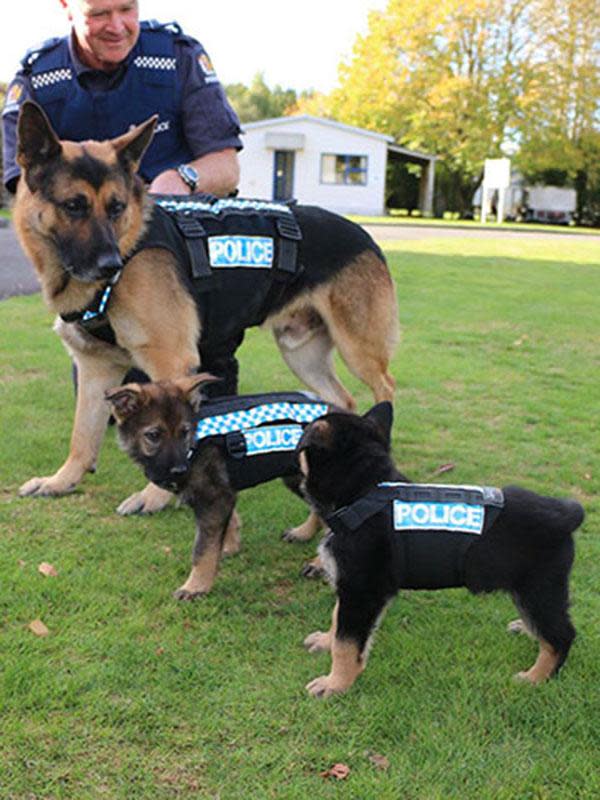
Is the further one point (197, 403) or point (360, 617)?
point (197, 403)

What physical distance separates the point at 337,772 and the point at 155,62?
14.4 ft

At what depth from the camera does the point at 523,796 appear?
2637 mm

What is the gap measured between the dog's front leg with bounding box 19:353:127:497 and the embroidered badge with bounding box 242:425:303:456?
1.51m

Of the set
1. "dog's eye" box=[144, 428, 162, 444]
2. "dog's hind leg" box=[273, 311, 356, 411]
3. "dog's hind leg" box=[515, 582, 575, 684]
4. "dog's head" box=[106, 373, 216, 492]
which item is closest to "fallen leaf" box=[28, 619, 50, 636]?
"dog's head" box=[106, 373, 216, 492]

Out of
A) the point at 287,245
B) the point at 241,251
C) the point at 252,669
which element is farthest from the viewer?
the point at 287,245

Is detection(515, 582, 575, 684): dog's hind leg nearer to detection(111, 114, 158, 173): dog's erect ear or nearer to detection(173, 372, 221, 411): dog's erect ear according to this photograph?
detection(173, 372, 221, 411): dog's erect ear

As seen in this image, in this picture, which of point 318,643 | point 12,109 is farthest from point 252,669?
point 12,109

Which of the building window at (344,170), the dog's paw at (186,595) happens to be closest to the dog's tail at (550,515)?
the dog's paw at (186,595)

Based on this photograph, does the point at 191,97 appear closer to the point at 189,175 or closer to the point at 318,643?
the point at 189,175

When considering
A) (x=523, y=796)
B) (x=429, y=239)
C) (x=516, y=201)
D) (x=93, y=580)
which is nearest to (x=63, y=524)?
(x=93, y=580)

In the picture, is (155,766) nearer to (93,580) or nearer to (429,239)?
(93,580)

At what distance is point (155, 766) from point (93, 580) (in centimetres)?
139

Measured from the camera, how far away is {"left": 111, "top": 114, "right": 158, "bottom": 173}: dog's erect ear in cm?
427

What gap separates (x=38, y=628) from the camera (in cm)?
346
